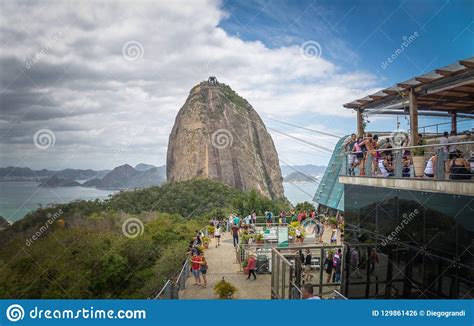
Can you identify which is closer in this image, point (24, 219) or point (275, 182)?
point (24, 219)

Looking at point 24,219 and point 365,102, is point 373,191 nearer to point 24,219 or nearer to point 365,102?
point 365,102

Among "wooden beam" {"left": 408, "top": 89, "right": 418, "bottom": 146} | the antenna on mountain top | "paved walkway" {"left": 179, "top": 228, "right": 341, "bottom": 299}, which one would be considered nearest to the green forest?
"paved walkway" {"left": 179, "top": 228, "right": 341, "bottom": 299}

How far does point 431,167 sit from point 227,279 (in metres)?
6.49

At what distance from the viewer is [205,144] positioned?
54500mm

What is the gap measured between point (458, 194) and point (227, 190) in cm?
3896

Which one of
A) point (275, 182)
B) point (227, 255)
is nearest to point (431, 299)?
point (227, 255)

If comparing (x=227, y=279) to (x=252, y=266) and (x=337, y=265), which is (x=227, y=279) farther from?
(x=337, y=265)

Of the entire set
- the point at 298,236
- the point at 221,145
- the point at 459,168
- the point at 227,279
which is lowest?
the point at 227,279

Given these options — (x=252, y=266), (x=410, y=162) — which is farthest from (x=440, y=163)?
(x=252, y=266)

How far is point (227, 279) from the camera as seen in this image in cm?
1002

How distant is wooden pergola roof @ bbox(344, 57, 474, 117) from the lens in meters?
5.65

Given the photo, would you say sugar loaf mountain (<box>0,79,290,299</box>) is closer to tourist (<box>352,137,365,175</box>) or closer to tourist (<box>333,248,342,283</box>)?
tourist (<box>333,248,342,283</box>)

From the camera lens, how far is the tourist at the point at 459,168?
4.66 metres

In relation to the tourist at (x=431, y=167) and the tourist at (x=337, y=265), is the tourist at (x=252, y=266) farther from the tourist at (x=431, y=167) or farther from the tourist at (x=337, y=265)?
the tourist at (x=431, y=167)
